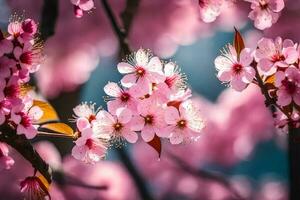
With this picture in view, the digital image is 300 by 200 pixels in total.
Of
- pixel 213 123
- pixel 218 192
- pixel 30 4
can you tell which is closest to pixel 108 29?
pixel 30 4

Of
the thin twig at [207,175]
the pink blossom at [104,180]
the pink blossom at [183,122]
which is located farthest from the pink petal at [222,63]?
the thin twig at [207,175]

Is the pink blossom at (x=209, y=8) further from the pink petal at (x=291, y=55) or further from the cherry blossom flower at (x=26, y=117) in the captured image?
the cherry blossom flower at (x=26, y=117)

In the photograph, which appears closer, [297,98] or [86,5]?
[297,98]

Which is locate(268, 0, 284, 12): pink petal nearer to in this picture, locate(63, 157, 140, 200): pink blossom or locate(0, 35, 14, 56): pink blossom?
locate(0, 35, 14, 56): pink blossom

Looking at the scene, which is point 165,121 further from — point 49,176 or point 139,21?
point 139,21

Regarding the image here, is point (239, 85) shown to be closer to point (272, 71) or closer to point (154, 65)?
point (272, 71)

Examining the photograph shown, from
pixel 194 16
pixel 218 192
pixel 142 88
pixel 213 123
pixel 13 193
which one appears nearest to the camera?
pixel 142 88

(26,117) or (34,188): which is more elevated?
(26,117)

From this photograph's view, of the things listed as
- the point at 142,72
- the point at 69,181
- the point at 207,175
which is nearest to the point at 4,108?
the point at 142,72
